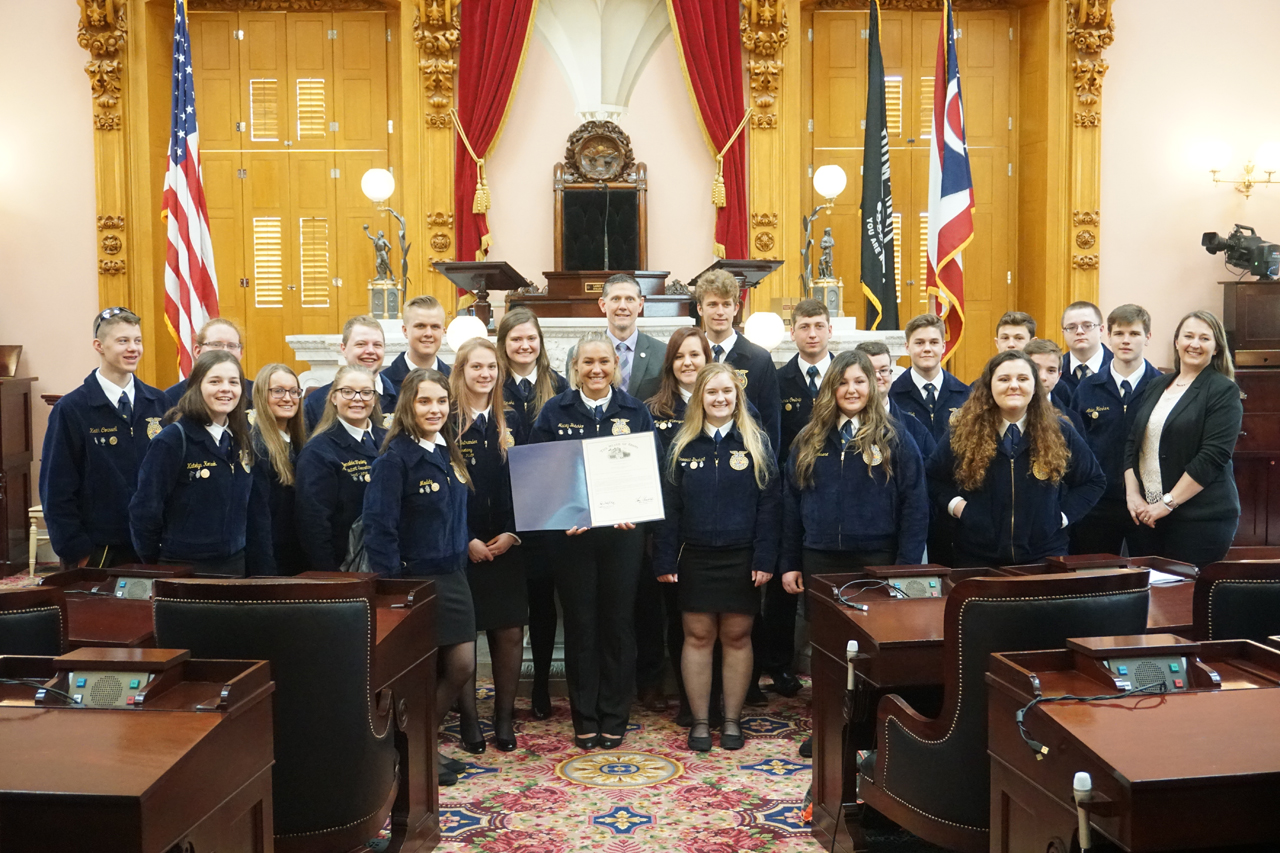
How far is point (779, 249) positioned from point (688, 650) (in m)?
5.81

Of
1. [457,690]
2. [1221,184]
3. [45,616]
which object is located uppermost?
[1221,184]

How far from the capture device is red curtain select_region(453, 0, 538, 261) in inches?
364

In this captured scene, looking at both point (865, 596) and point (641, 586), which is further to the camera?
point (641, 586)

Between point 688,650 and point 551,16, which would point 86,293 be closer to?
point 551,16

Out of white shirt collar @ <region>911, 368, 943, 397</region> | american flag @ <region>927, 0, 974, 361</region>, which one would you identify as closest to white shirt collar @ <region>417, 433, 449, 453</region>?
white shirt collar @ <region>911, 368, 943, 397</region>

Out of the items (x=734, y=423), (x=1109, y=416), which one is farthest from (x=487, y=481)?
(x=1109, y=416)

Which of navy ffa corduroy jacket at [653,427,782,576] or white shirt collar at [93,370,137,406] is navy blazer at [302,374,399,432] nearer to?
white shirt collar at [93,370,137,406]

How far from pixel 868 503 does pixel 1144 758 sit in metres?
2.08

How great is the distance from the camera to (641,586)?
469 centimetres

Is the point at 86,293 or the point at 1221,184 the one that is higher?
the point at 1221,184

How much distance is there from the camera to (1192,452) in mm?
4371

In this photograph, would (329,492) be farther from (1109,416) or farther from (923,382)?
(1109,416)

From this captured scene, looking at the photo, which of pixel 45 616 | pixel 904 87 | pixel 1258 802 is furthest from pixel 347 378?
pixel 904 87

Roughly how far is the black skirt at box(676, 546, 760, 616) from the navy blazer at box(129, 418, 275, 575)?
5.33 ft
